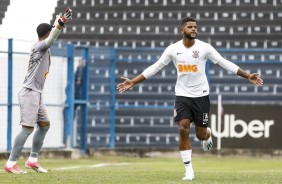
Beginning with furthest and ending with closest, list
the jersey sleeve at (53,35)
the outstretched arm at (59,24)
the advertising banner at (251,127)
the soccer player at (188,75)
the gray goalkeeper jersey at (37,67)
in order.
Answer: the advertising banner at (251,127)
the gray goalkeeper jersey at (37,67)
the jersey sleeve at (53,35)
the outstretched arm at (59,24)
the soccer player at (188,75)

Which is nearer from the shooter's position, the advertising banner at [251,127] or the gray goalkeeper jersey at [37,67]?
the gray goalkeeper jersey at [37,67]

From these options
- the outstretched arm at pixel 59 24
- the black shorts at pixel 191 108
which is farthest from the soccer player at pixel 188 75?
the outstretched arm at pixel 59 24

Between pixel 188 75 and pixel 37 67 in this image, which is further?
pixel 37 67

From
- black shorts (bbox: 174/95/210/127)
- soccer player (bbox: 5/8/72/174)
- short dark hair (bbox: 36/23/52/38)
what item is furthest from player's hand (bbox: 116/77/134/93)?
short dark hair (bbox: 36/23/52/38)

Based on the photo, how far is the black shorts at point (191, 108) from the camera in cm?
1360

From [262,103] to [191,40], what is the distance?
10.9m

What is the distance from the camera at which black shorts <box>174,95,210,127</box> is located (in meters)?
13.6

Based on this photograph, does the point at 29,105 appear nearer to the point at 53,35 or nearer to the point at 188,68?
the point at 53,35

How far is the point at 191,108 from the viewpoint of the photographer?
44.9ft

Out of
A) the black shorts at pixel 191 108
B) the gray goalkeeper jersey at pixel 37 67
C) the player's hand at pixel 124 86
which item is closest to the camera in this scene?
the player's hand at pixel 124 86

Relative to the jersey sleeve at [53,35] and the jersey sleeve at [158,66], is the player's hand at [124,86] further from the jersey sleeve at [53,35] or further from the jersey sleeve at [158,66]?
the jersey sleeve at [53,35]

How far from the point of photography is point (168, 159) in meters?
23.9

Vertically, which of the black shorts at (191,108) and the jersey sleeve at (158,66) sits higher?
the jersey sleeve at (158,66)

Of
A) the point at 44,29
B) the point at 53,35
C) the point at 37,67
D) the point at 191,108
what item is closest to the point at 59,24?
the point at 53,35
